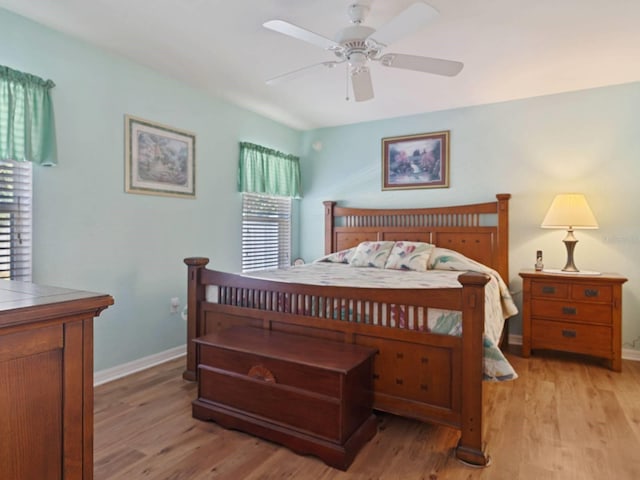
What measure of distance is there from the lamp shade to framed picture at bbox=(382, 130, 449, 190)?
3.59 feet

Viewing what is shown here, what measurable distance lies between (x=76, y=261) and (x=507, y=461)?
289 cm

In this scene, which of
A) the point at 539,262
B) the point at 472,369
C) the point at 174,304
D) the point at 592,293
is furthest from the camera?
the point at 539,262

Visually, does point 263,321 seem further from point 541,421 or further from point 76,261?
point 541,421

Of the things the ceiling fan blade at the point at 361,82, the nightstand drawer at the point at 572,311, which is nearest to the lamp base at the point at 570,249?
the nightstand drawer at the point at 572,311

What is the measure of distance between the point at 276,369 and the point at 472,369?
971mm

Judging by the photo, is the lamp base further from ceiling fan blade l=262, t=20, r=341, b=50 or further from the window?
the window

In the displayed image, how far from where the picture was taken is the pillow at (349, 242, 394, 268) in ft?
12.6

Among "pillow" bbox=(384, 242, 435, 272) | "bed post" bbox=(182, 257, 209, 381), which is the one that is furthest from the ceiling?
"bed post" bbox=(182, 257, 209, 381)

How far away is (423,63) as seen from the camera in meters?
2.31

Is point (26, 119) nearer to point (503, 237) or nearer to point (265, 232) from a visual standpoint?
point (265, 232)

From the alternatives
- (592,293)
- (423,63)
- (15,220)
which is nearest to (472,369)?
(423,63)

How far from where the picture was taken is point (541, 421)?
7.55ft

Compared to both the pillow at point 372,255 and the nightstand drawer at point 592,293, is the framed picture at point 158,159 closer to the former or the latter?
the pillow at point 372,255

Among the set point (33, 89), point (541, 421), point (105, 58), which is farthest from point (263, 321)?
point (105, 58)
